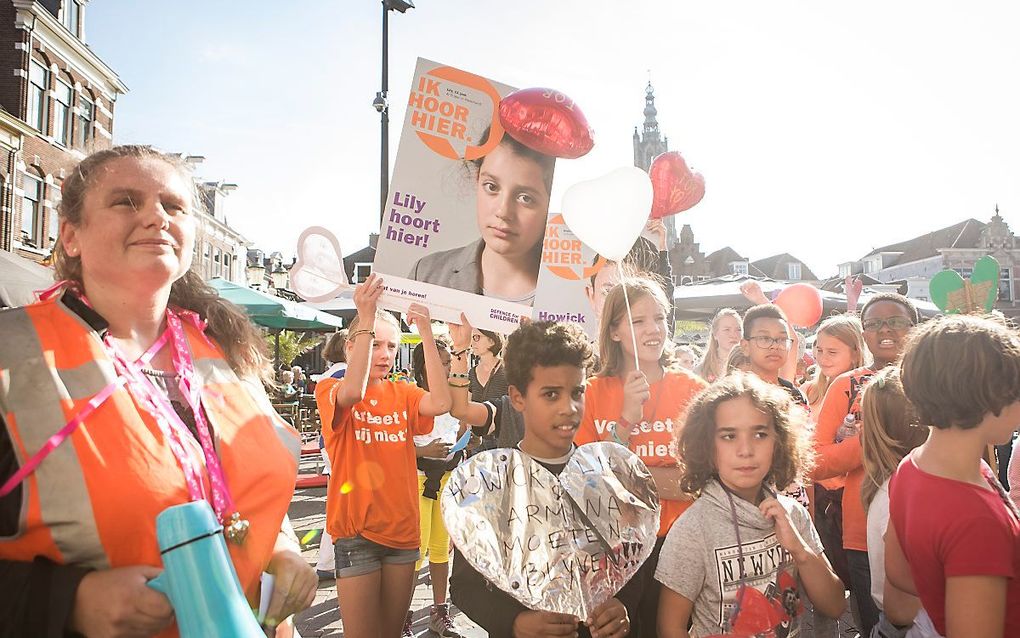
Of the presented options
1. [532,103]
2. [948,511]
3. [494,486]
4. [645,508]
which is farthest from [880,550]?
[532,103]

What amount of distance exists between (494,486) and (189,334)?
82cm

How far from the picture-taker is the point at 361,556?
2.87m

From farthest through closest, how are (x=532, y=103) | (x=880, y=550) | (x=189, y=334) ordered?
1. (x=532, y=103)
2. (x=880, y=550)
3. (x=189, y=334)

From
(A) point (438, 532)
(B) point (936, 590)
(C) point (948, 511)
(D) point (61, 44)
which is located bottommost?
(A) point (438, 532)

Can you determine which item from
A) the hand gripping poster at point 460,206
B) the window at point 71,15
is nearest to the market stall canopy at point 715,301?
the hand gripping poster at point 460,206

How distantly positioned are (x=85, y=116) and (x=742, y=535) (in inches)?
900

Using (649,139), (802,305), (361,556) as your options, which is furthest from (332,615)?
(649,139)

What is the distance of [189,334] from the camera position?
1.50 metres

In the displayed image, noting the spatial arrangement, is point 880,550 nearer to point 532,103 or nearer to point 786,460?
point 786,460

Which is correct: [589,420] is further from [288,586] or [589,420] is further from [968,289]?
[968,289]

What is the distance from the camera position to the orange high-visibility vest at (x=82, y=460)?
107 centimetres

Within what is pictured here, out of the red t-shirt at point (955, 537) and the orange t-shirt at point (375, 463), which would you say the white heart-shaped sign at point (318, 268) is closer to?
the orange t-shirt at point (375, 463)

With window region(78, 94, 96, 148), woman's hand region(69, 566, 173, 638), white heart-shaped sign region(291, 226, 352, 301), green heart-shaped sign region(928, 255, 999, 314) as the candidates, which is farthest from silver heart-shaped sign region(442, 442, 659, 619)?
window region(78, 94, 96, 148)

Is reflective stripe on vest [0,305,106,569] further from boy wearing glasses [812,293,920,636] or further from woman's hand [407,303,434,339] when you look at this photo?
boy wearing glasses [812,293,920,636]
